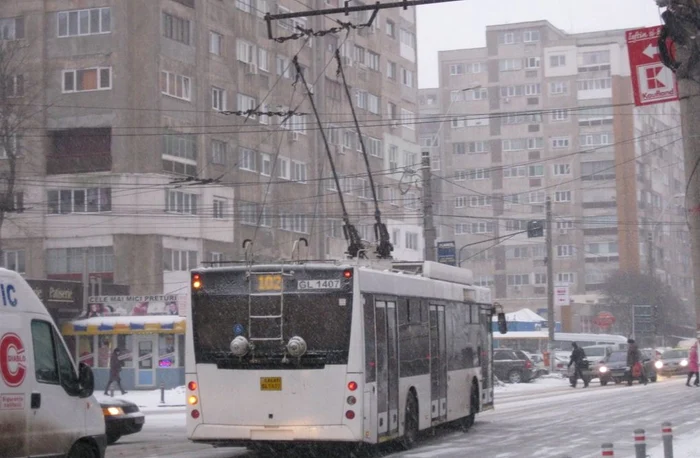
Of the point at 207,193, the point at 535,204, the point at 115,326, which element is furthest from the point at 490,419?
the point at 535,204

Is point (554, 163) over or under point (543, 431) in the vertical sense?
over

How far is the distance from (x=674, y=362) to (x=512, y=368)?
9.72m

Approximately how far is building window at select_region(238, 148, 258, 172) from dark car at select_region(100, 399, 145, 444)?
39.2m

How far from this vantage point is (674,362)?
59.3 metres

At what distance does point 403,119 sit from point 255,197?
18.9 m

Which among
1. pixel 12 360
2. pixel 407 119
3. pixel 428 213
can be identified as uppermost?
pixel 407 119

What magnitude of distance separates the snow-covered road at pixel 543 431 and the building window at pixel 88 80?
74.1 ft

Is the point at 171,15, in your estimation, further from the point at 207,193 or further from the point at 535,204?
the point at 535,204

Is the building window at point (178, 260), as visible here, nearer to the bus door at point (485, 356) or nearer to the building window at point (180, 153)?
the building window at point (180, 153)

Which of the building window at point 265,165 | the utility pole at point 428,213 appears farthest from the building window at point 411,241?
the utility pole at point 428,213

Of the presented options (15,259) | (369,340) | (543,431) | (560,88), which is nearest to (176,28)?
(15,259)

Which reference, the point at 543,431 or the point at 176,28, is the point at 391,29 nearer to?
the point at 176,28

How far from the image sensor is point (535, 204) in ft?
376

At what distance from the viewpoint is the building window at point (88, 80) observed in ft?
172
